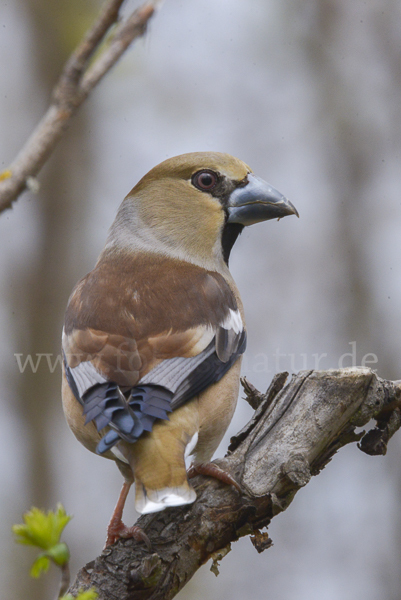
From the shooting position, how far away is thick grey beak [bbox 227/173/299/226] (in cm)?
430

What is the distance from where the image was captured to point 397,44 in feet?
29.0

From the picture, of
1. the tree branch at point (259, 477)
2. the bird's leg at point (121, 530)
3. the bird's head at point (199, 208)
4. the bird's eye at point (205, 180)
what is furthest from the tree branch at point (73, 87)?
the bird's eye at point (205, 180)

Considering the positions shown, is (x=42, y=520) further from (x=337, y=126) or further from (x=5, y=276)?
(x=337, y=126)

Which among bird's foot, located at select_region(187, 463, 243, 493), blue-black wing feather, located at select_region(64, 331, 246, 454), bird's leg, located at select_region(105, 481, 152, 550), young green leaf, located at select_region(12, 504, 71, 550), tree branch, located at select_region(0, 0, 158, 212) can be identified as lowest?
bird's leg, located at select_region(105, 481, 152, 550)

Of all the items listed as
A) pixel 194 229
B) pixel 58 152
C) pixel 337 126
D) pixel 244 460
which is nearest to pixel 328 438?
pixel 244 460

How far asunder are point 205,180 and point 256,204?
0.39 meters

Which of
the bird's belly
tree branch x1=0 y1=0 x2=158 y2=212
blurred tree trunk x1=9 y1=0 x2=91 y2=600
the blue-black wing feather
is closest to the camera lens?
tree branch x1=0 y1=0 x2=158 y2=212

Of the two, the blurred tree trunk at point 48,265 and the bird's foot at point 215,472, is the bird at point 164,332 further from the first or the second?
the blurred tree trunk at point 48,265

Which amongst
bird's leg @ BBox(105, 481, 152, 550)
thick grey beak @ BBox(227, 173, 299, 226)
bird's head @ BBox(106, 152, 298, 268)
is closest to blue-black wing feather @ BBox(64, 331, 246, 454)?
bird's leg @ BBox(105, 481, 152, 550)

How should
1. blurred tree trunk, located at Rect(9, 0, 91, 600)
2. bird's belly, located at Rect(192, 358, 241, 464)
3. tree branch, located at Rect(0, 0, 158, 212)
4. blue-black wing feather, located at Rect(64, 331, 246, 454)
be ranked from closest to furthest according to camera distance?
tree branch, located at Rect(0, 0, 158, 212) < blue-black wing feather, located at Rect(64, 331, 246, 454) < bird's belly, located at Rect(192, 358, 241, 464) < blurred tree trunk, located at Rect(9, 0, 91, 600)

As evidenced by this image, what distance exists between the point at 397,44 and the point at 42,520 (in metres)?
8.78

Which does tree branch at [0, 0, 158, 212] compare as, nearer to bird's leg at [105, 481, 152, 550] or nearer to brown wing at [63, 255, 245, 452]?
brown wing at [63, 255, 245, 452]

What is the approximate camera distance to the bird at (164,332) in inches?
110

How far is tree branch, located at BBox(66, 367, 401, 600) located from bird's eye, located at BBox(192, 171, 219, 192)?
1556 mm
